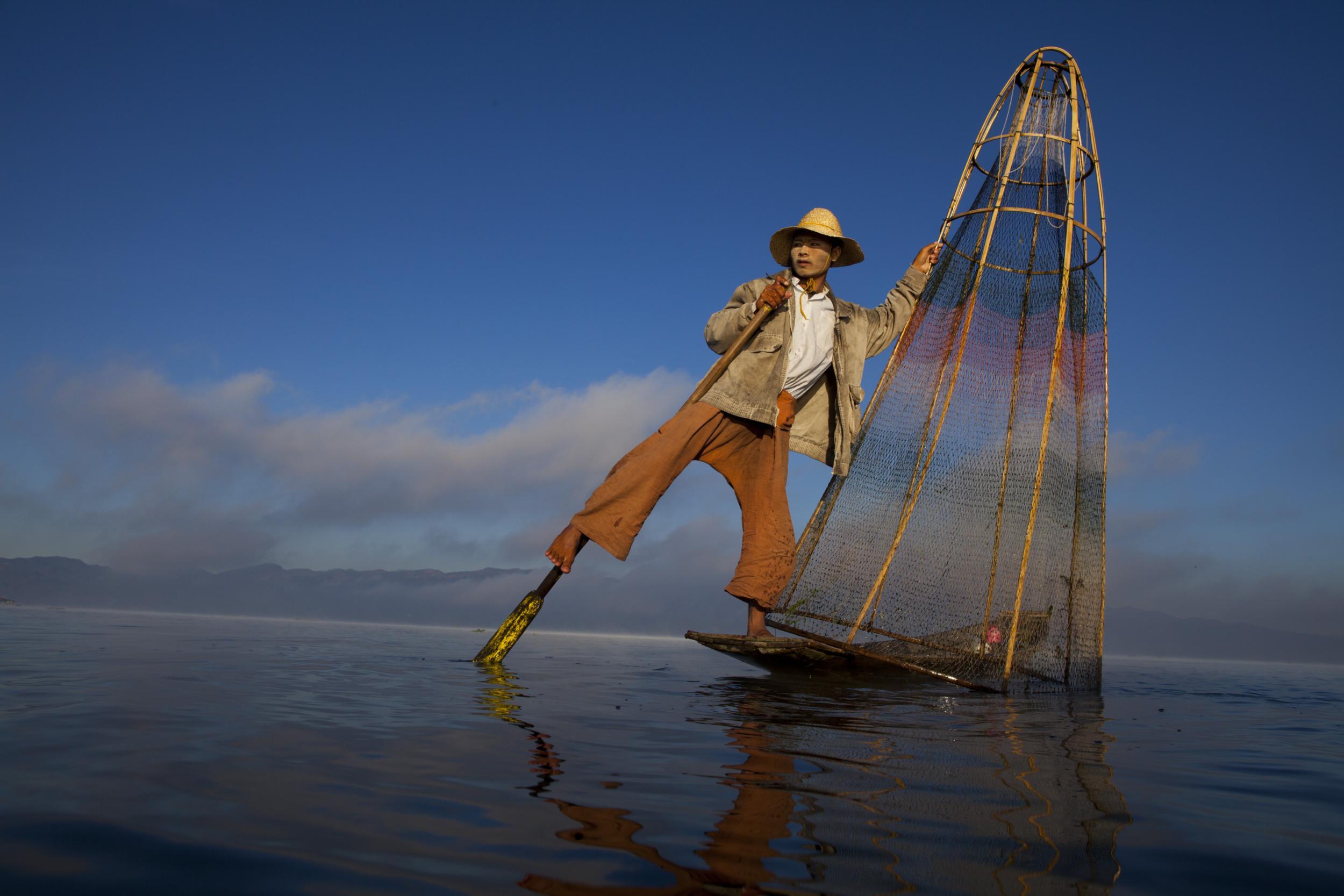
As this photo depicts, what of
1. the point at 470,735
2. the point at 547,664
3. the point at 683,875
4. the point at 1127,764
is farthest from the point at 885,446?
the point at 683,875

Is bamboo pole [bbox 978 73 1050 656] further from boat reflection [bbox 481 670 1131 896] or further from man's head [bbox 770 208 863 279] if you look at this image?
boat reflection [bbox 481 670 1131 896]

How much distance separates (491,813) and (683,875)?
1.92 feet

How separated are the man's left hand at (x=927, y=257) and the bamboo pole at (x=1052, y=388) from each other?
3.40ft

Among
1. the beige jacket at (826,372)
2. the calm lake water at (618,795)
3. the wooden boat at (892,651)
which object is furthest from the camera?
the beige jacket at (826,372)

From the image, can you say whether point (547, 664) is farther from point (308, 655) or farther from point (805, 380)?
point (805, 380)

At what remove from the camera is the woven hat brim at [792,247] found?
281 inches

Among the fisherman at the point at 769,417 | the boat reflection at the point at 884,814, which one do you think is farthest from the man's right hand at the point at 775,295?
the boat reflection at the point at 884,814

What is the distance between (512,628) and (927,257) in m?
4.78

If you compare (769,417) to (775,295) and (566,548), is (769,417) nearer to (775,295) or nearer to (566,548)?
(775,295)

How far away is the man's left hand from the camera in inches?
300

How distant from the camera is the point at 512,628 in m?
6.89

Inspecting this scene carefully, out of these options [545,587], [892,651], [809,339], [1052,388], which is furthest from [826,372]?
[545,587]

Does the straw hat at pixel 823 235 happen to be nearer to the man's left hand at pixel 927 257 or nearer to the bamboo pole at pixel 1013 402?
the man's left hand at pixel 927 257

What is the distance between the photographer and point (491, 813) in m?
2.09
